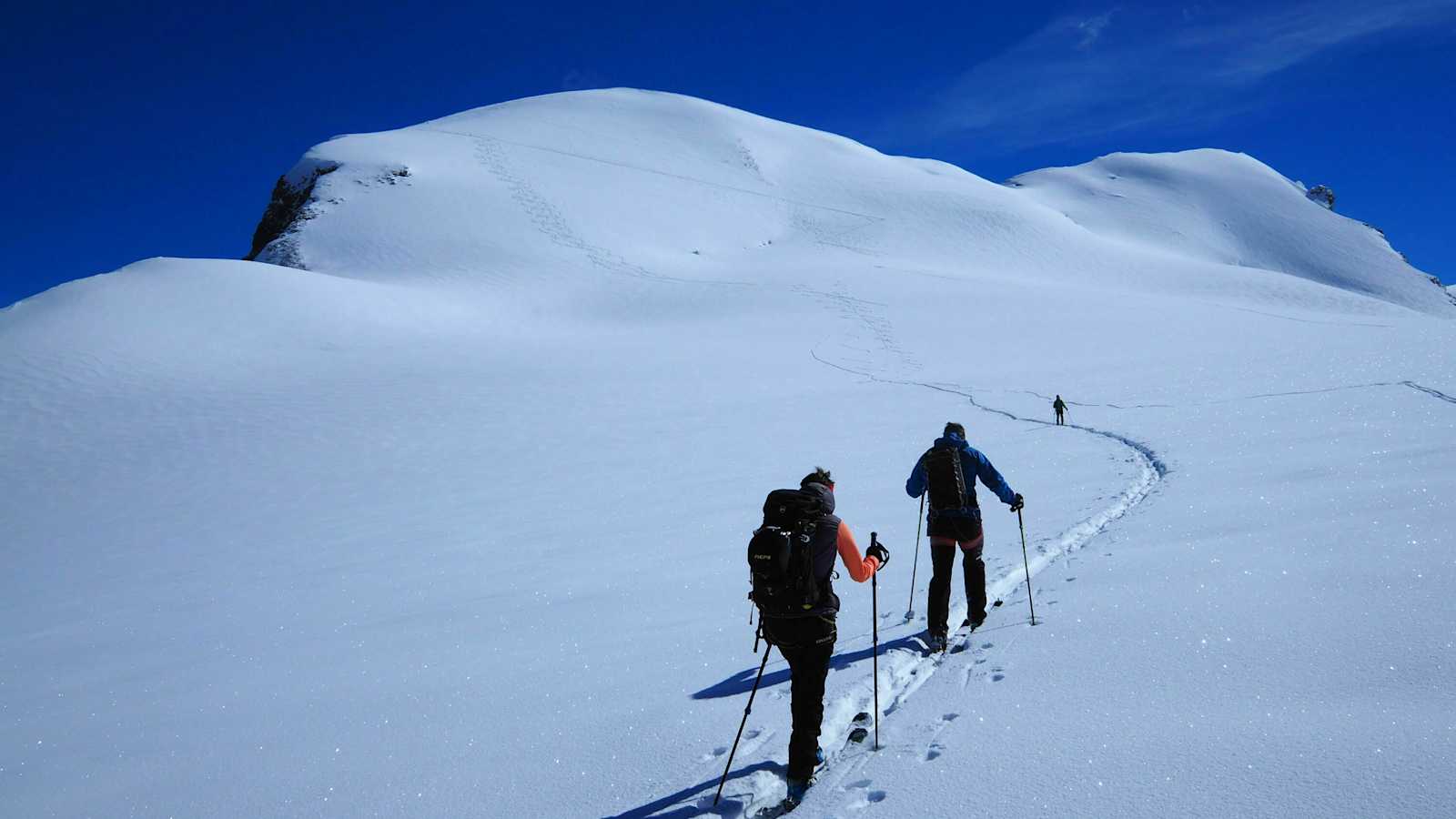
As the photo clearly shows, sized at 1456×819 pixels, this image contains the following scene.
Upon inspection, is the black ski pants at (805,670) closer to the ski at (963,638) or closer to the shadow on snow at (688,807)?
the shadow on snow at (688,807)

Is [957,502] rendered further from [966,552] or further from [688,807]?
[688,807]

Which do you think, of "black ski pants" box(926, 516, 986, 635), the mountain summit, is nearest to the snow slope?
"black ski pants" box(926, 516, 986, 635)

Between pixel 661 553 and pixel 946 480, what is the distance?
469cm

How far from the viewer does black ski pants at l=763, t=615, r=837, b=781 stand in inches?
163

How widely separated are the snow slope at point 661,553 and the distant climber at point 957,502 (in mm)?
433

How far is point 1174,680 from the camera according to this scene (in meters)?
4.59

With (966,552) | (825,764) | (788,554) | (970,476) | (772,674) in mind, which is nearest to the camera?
(788,554)

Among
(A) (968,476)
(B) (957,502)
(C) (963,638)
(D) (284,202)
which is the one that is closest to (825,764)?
(C) (963,638)

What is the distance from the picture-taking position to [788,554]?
3986 mm

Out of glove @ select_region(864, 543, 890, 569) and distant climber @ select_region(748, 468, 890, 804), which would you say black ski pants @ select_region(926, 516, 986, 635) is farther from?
distant climber @ select_region(748, 468, 890, 804)

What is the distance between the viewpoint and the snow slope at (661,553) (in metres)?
4.26

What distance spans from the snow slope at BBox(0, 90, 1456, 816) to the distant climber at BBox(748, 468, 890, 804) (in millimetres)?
324

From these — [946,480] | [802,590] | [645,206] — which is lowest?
[802,590]

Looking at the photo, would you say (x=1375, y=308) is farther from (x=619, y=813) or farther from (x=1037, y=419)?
(x=619, y=813)
